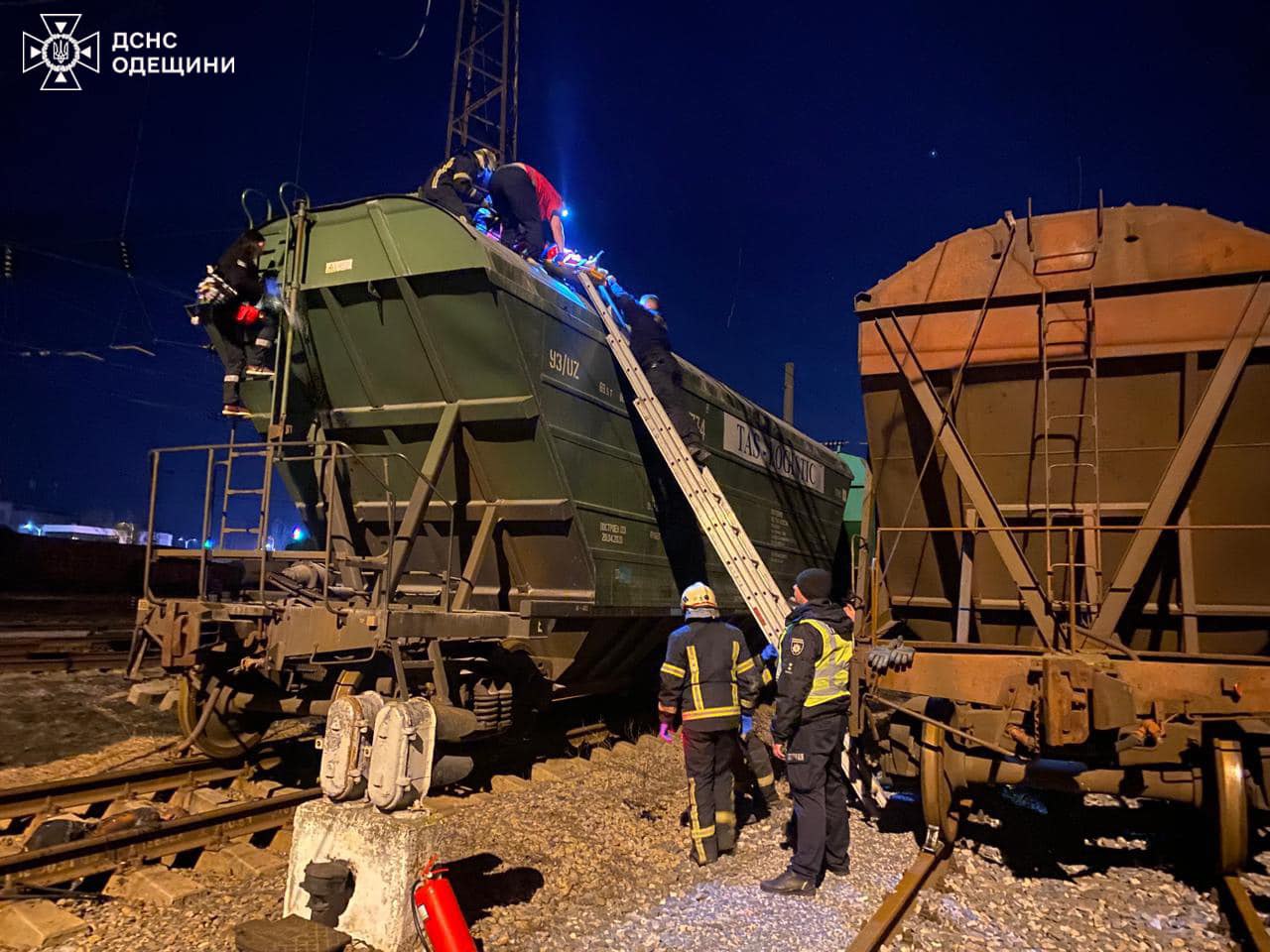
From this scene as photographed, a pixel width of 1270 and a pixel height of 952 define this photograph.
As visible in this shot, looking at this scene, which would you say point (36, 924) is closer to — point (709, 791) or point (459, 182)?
point (709, 791)

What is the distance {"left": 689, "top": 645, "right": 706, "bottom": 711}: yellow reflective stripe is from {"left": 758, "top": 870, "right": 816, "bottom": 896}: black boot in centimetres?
101

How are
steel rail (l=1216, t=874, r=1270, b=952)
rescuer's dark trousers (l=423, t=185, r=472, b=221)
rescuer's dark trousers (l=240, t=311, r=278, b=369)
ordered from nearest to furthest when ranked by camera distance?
steel rail (l=1216, t=874, r=1270, b=952), rescuer's dark trousers (l=240, t=311, r=278, b=369), rescuer's dark trousers (l=423, t=185, r=472, b=221)

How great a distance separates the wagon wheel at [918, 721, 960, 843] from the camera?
5.05 m

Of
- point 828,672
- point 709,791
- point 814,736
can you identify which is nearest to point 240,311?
point 709,791

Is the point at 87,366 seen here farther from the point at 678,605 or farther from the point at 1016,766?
the point at 1016,766

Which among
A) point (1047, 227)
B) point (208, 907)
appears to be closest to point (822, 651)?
point (1047, 227)

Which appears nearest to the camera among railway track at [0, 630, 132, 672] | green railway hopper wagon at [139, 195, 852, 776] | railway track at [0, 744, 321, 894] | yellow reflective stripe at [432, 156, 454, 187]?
railway track at [0, 744, 321, 894]

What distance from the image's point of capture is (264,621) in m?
5.33

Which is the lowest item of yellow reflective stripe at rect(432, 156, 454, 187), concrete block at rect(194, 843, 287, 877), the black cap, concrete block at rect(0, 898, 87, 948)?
concrete block at rect(194, 843, 287, 877)

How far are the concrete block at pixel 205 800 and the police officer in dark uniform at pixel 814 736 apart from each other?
3650 mm

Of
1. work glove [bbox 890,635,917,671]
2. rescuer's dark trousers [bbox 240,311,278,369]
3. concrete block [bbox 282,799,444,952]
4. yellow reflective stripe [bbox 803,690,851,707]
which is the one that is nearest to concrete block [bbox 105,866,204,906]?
concrete block [bbox 282,799,444,952]

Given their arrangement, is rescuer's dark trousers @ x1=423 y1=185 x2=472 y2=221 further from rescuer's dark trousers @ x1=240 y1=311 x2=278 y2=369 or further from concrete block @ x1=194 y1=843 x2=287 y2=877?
concrete block @ x1=194 y1=843 x2=287 y2=877

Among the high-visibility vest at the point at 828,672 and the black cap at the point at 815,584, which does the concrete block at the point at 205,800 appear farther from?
the black cap at the point at 815,584

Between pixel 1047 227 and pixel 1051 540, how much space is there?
197 cm
